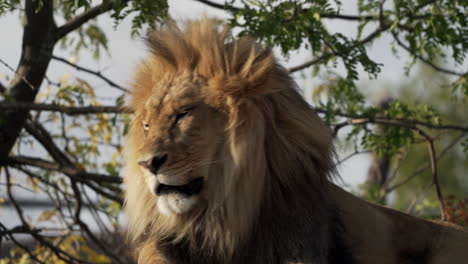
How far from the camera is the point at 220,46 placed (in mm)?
3297

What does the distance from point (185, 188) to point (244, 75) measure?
58cm

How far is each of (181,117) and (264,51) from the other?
0.55 m

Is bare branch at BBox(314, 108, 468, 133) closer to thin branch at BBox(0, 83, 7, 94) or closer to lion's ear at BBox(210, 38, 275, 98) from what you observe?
lion's ear at BBox(210, 38, 275, 98)

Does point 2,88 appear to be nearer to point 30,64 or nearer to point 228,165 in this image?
point 30,64

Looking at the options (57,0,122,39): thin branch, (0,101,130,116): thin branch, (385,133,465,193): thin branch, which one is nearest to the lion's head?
(0,101,130,116): thin branch

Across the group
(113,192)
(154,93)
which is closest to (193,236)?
(154,93)

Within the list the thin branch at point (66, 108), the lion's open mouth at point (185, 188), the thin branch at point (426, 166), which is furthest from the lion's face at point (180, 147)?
the thin branch at point (426, 166)

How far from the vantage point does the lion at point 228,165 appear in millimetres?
2975

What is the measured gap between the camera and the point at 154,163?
2.83 m

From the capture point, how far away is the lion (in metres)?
2.97

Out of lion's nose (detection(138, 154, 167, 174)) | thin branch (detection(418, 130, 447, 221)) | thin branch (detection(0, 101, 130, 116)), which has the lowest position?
lion's nose (detection(138, 154, 167, 174))

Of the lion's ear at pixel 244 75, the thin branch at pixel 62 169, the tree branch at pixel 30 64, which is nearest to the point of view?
the lion's ear at pixel 244 75

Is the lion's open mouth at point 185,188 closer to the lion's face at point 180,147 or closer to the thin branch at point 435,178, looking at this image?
the lion's face at point 180,147

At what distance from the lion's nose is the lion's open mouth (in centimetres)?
9
